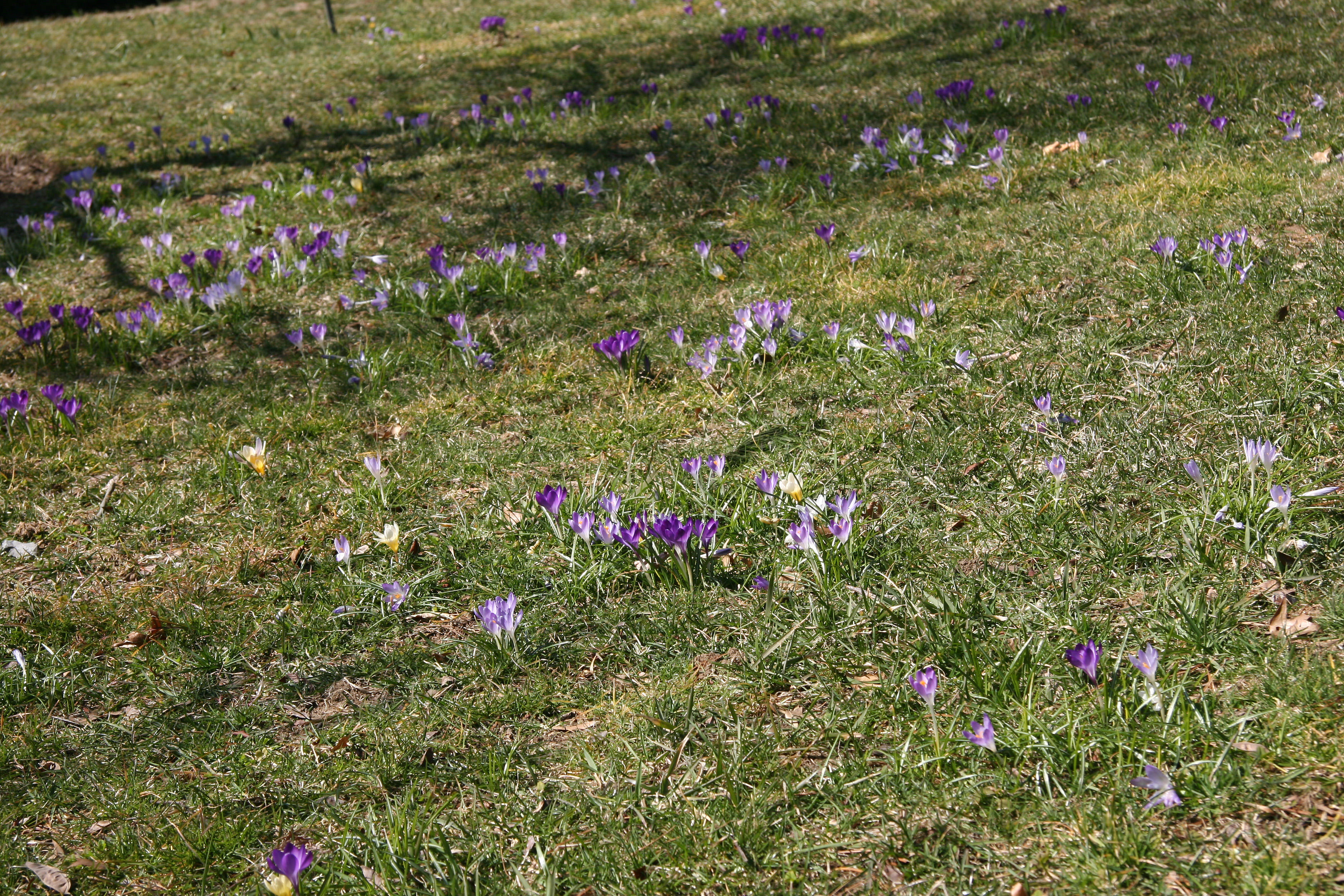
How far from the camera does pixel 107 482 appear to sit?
3.67 meters

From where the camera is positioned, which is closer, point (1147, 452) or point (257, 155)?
point (1147, 452)

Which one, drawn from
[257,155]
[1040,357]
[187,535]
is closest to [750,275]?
[1040,357]

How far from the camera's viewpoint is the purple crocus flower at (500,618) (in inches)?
102

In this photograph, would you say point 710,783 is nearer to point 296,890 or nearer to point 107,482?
point 296,890

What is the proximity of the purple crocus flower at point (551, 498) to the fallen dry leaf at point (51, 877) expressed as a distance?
1410mm

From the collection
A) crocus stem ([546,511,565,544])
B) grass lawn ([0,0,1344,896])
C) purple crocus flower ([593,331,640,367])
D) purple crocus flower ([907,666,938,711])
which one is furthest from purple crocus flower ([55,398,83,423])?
purple crocus flower ([907,666,938,711])

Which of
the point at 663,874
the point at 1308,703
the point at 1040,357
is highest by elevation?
the point at 1040,357

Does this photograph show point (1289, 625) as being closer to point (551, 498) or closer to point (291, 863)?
point (551, 498)

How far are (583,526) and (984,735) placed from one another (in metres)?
1.27

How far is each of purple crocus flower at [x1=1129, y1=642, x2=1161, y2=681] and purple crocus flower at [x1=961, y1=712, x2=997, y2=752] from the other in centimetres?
35

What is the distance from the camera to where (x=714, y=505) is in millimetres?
3041

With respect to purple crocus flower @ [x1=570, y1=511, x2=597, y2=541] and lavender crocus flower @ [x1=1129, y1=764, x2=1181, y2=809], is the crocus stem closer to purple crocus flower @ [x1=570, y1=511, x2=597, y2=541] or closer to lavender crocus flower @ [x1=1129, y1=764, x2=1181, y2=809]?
purple crocus flower @ [x1=570, y1=511, x2=597, y2=541]

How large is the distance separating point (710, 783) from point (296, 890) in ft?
2.82

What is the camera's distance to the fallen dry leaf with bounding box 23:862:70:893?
2.14 metres
